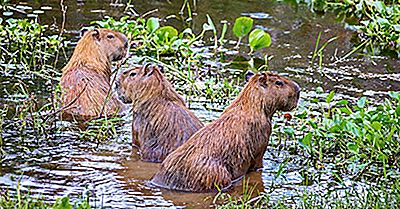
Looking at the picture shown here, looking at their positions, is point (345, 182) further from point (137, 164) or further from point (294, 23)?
point (294, 23)

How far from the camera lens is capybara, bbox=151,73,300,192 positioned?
5.63 meters

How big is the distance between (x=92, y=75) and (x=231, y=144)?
1973 millimetres

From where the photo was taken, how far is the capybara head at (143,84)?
6.46 m

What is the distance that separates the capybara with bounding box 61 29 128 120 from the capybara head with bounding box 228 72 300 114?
4.37 ft

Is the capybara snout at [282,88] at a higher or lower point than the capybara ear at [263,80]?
lower

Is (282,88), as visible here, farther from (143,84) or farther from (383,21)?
(383,21)

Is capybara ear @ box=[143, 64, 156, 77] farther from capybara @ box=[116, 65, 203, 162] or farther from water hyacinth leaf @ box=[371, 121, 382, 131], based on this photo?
water hyacinth leaf @ box=[371, 121, 382, 131]

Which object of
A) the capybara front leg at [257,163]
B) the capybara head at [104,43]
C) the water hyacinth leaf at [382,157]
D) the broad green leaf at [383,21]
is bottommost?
the capybara front leg at [257,163]

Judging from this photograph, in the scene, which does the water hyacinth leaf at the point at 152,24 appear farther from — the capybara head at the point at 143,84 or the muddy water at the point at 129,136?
the capybara head at the point at 143,84

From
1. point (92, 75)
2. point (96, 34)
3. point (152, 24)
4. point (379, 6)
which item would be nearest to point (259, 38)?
point (152, 24)

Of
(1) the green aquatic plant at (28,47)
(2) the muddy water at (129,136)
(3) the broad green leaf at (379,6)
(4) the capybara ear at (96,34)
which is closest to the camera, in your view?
(2) the muddy water at (129,136)

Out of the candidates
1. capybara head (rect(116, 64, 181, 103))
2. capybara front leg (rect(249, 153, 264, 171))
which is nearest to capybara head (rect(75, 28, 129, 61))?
capybara head (rect(116, 64, 181, 103))

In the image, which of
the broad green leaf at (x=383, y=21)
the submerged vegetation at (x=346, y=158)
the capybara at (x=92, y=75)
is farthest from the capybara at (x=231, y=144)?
the broad green leaf at (x=383, y=21)

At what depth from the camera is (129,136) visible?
674cm
